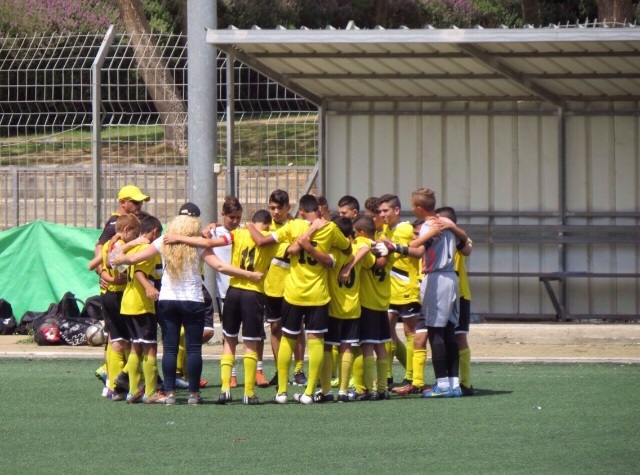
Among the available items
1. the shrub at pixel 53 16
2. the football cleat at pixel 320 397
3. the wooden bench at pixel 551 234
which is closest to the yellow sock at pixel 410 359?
the football cleat at pixel 320 397

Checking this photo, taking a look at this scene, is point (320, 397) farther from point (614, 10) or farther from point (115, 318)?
point (614, 10)

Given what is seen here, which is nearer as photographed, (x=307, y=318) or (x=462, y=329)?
(x=307, y=318)

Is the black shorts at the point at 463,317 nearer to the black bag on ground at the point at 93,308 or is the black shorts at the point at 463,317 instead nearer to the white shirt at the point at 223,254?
the white shirt at the point at 223,254

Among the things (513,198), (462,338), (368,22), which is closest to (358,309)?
(462,338)

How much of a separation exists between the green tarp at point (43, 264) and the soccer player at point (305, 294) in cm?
619

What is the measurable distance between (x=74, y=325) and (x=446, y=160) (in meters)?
5.08

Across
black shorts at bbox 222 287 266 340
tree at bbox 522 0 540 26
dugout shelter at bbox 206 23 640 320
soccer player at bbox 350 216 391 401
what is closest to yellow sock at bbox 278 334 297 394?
black shorts at bbox 222 287 266 340

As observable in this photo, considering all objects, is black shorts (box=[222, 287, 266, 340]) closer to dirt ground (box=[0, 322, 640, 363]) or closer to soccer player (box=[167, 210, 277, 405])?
soccer player (box=[167, 210, 277, 405])

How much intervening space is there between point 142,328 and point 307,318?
132 cm

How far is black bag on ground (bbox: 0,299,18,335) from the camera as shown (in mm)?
15664

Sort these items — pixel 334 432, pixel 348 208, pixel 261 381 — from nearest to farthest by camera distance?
pixel 334 432 < pixel 348 208 < pixel 261 381

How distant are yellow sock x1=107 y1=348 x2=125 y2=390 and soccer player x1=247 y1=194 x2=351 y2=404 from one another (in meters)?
1.33

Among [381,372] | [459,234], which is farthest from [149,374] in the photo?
[459,234]

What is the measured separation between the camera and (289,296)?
10.3 meters
